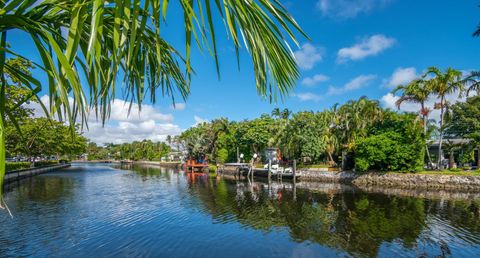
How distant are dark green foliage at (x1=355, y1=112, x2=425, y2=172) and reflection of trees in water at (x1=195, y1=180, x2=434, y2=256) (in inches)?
300

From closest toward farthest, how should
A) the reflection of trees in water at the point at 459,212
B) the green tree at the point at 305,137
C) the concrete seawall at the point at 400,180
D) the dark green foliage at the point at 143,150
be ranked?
the reflection of trees in water at the point at 459,212 < the concrete seawall at the point at 400,180 < the green tree at the point at 305,137 < the dark green foliage at the point at 143,150

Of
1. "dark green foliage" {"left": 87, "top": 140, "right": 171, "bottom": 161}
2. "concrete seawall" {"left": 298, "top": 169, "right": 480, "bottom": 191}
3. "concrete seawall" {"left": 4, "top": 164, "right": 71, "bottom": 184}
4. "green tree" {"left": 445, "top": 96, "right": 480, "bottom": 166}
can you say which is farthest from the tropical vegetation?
"dark green foliage" {"left": 87, "top": 140, "right": 171, "bottom": 161}

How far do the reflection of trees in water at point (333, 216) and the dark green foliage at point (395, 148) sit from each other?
7.63 m

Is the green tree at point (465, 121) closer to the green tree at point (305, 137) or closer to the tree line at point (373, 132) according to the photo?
the tree line at point (373, 132)

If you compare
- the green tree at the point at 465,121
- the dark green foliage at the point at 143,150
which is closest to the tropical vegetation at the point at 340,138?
the green tree at the point at 465,121

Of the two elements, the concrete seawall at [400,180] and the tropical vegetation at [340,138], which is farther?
the tropical vegetation at [340,138]

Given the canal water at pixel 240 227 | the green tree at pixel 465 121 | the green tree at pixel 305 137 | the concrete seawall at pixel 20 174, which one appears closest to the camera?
the canal water at pixel 240 227

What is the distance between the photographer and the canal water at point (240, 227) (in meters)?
11.2

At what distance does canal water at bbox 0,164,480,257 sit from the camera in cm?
1117

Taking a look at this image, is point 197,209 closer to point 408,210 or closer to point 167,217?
point 167,217

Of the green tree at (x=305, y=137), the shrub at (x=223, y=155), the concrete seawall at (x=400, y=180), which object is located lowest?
the concrete seawall at (x=400, y=180)

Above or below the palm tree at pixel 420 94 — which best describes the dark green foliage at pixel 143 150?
below

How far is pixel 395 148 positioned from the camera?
97.9ft

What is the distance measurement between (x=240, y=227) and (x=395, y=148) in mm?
22289
